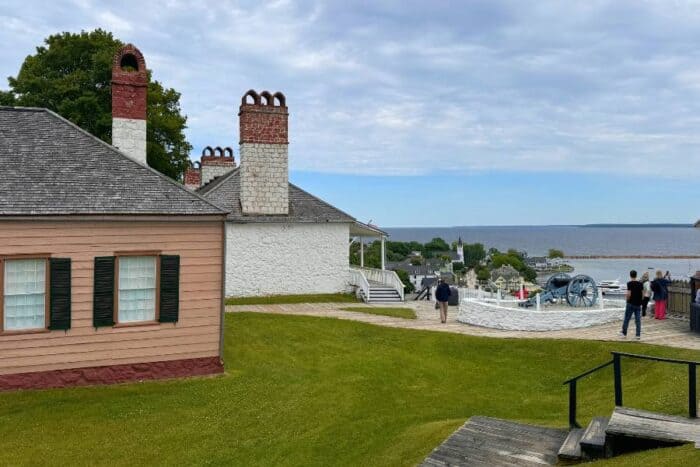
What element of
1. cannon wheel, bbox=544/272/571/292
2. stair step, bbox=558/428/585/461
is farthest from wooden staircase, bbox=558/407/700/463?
cannon wheel, bbox=544/272/571/292

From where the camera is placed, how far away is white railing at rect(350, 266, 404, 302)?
26312 mm

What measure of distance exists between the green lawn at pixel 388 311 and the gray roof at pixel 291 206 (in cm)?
470

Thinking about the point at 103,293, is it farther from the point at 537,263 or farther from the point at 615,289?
the point at 537,263

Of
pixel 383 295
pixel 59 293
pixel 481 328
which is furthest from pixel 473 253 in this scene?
pixel 59 293

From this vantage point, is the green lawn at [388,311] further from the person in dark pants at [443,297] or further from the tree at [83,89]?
the tree at [83,89]

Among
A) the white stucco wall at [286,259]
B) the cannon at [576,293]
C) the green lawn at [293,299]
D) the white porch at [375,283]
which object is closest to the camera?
the cannon at [576,293]

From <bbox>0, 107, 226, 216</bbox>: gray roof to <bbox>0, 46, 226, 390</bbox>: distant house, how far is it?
2 centimetres

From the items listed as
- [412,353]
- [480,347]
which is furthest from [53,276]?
[480,347]

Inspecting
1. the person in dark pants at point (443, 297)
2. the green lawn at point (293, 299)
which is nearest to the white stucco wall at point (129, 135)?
the green lawn at point (293, 299)

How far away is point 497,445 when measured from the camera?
8047 millimetres

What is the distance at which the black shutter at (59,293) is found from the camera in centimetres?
1208

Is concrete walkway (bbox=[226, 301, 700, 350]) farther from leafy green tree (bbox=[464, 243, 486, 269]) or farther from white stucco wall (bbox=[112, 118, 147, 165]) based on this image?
leafy green tree (bbox=[464, 243, 486, 269])

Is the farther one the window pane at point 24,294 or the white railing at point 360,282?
the white railing at point 360,282

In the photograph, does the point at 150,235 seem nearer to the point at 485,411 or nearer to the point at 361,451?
the point at 361,451
